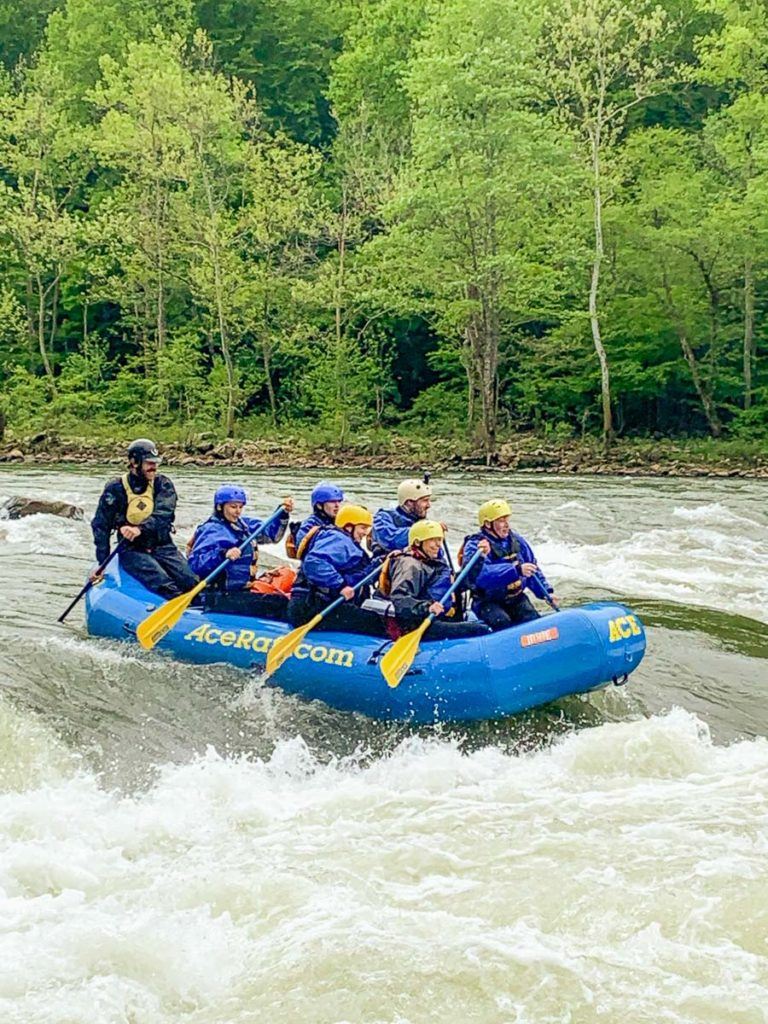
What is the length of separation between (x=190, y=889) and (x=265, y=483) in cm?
1579

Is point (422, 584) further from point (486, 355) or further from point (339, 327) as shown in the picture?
point (339, 327)

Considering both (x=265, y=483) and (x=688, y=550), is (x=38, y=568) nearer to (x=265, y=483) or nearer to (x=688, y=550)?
(x=688, y=550)

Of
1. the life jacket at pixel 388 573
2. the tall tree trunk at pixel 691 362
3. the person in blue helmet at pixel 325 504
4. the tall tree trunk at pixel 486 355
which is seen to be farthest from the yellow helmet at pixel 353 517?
the tall tree trunk at pixel 691 362

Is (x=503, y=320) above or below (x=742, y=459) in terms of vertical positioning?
above

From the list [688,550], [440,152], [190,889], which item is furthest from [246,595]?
[440,152]

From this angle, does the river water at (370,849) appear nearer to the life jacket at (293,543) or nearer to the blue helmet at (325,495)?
the life jacket at (293,543)

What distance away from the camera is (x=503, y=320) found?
2591cm

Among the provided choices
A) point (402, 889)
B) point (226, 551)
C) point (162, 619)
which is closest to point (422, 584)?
point (226, 551)

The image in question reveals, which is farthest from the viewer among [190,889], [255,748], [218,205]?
[218,205]

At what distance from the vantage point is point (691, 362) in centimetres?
2495

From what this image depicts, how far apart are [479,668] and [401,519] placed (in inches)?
78.5

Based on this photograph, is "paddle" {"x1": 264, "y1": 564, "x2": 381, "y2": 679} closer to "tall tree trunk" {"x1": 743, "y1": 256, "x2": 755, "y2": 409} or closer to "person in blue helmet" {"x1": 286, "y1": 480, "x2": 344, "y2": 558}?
"person in blue helmet" {"x1": 286, "y1": 480, "x2": 344, "y2": 558}

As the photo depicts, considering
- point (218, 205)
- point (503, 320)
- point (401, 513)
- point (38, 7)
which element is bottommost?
point (401, 513)

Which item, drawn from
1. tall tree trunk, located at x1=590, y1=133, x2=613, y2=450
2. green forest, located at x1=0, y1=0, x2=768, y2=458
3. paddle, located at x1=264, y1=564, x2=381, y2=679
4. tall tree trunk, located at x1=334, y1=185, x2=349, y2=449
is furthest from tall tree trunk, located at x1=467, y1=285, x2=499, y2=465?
paddle, located at x1=264, y1=564, x2=381, y2=679
